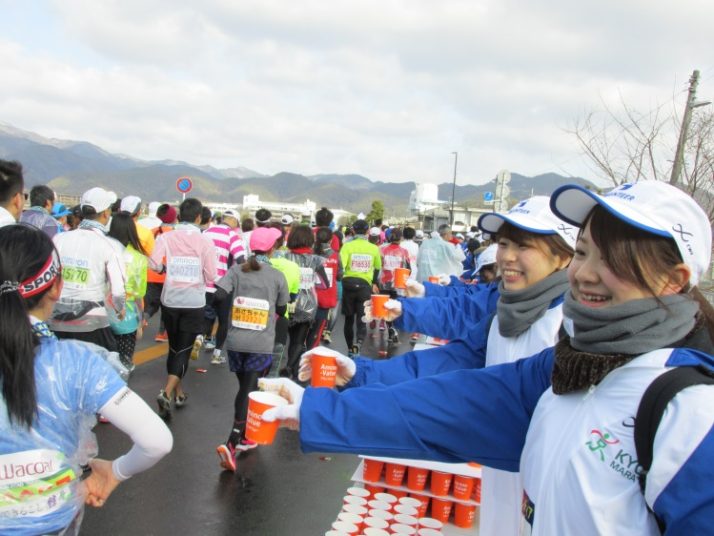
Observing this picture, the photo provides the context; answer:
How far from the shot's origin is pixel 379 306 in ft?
12.8

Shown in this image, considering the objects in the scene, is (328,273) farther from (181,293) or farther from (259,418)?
(259,418)

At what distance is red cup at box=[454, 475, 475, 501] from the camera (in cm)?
363

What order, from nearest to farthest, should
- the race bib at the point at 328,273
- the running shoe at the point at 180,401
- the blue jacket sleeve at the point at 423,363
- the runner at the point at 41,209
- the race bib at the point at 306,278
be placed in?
the blue jacket sleeve at the point at 423,363
the running shoe at the point at 180,401
the runner at the point at 41,209
the race bib at the point at 306,278
the race bib at the point at 328,273

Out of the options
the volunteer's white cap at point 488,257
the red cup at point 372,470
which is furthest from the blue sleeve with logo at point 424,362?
the volunteer's white cap at point 488,257

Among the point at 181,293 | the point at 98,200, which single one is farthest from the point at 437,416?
the point at 181,293

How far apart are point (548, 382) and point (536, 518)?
45 centimetres

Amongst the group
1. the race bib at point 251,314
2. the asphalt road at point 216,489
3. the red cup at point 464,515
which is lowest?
the asphalt road at point 216,489

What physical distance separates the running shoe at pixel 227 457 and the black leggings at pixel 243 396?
20 cm

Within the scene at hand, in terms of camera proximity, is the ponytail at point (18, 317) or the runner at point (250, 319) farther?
the runner at point (250, 319)

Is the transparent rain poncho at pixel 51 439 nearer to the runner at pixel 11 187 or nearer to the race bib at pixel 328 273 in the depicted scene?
the runner at pixel 11 187

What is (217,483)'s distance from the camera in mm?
4367

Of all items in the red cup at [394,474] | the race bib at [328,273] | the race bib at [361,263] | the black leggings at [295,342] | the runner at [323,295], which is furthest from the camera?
the race bib at [361,263]

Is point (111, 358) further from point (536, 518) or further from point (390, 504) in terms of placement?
point (390, 504)

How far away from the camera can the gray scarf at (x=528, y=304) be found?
229 cm
